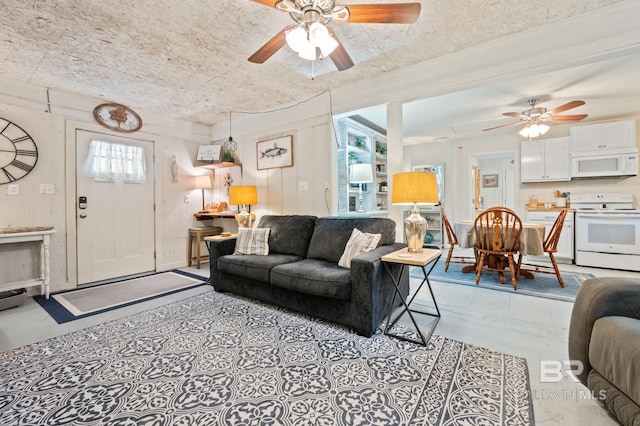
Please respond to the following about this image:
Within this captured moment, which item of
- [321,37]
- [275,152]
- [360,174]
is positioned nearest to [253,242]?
[275,152]

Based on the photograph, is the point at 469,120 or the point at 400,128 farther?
the point at 469,120

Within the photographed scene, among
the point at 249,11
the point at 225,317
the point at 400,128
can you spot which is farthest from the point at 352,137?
the point at 225,317

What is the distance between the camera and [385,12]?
166 centimetres

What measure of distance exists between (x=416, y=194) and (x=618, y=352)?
1380mm

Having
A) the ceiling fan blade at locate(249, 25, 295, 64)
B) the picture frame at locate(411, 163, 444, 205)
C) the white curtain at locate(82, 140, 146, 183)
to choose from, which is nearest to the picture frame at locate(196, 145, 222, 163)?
the white curtain at locate(82, 140, 146, 183)

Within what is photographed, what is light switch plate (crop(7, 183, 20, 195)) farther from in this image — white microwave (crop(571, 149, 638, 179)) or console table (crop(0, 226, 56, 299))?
white microwave (crop(571, 149, 638, 179))

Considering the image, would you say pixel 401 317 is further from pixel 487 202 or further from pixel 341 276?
pixel 487 202

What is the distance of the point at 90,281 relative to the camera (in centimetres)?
372

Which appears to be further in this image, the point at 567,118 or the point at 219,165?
the point at 219,165

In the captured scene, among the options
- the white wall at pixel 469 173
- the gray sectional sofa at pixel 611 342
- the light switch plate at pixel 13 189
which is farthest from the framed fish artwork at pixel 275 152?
the white wall at pixel 469 173

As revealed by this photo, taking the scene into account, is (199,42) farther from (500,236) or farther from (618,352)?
(500,236)

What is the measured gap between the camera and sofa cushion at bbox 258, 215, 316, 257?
320cm

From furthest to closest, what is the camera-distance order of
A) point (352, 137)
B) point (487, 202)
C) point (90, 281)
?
point (487, 202) < point (352, 137) < point (90, 281)

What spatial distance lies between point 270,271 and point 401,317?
4.18ft
